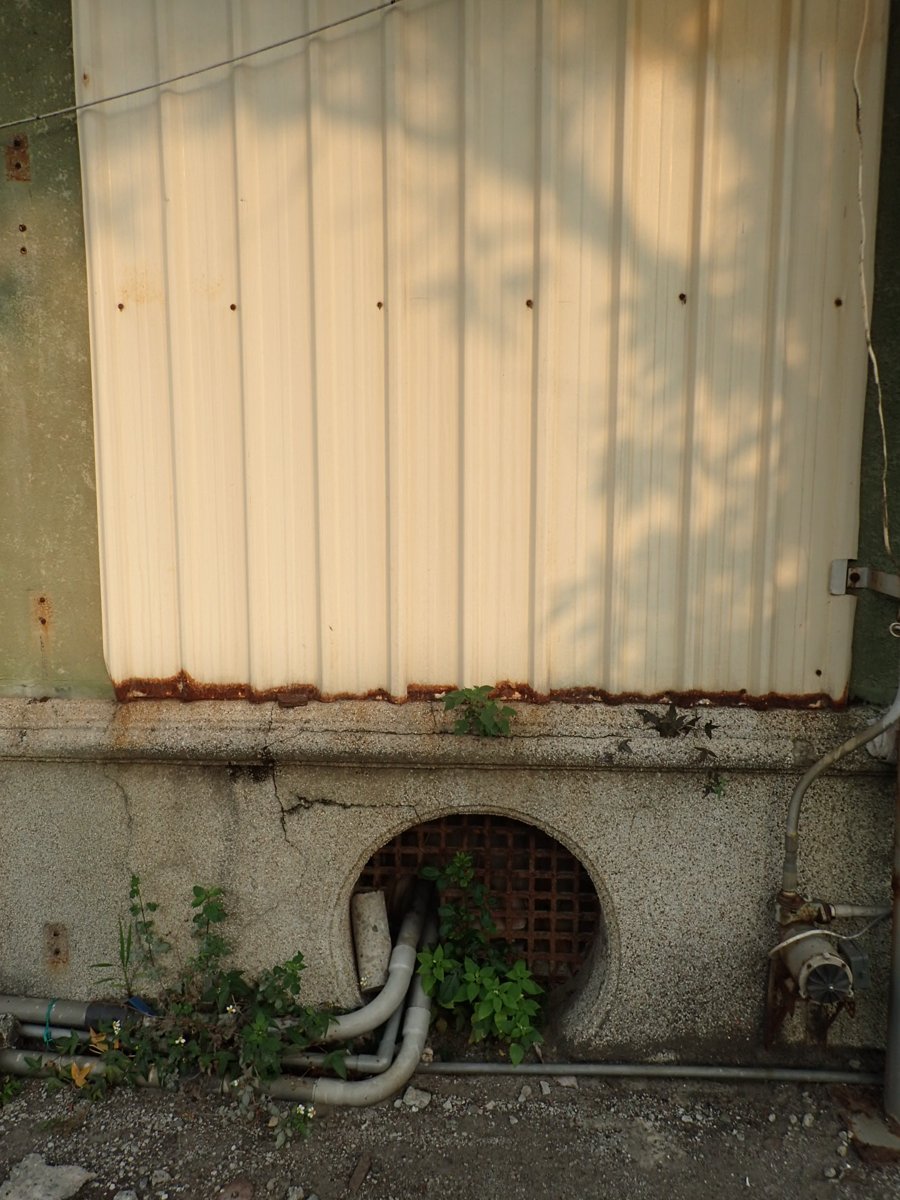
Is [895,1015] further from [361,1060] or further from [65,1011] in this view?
[65,1011]

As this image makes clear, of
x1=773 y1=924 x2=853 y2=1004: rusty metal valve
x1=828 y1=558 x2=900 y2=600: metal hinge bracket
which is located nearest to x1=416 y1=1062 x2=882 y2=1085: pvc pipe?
x1=773 y1=924 x2=853 y2=1004: rusty metal valve

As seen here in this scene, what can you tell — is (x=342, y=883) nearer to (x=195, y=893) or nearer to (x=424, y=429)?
(x=195, y=893)

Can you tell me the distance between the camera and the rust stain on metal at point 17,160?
3.07 meters

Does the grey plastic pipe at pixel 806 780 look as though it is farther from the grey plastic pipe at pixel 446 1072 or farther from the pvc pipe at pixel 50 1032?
the pvc pipe at pixel 50 1032

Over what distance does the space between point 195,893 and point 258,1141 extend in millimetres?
799

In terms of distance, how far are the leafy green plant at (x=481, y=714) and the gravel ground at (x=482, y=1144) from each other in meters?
1.23

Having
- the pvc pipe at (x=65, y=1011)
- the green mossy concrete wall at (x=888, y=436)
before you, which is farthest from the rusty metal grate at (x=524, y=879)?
the green mossy concrete wall at (x=888, y=436)

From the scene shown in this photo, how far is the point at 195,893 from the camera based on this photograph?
312 cm

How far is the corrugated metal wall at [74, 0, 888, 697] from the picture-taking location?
2877 mm

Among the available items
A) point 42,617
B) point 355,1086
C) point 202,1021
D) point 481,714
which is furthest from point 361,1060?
point 42,617

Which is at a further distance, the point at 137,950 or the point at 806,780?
the point at 137,950

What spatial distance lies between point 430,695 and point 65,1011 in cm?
173

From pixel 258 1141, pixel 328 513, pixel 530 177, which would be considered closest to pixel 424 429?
pixel 328 513

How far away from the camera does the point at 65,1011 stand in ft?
10.5
